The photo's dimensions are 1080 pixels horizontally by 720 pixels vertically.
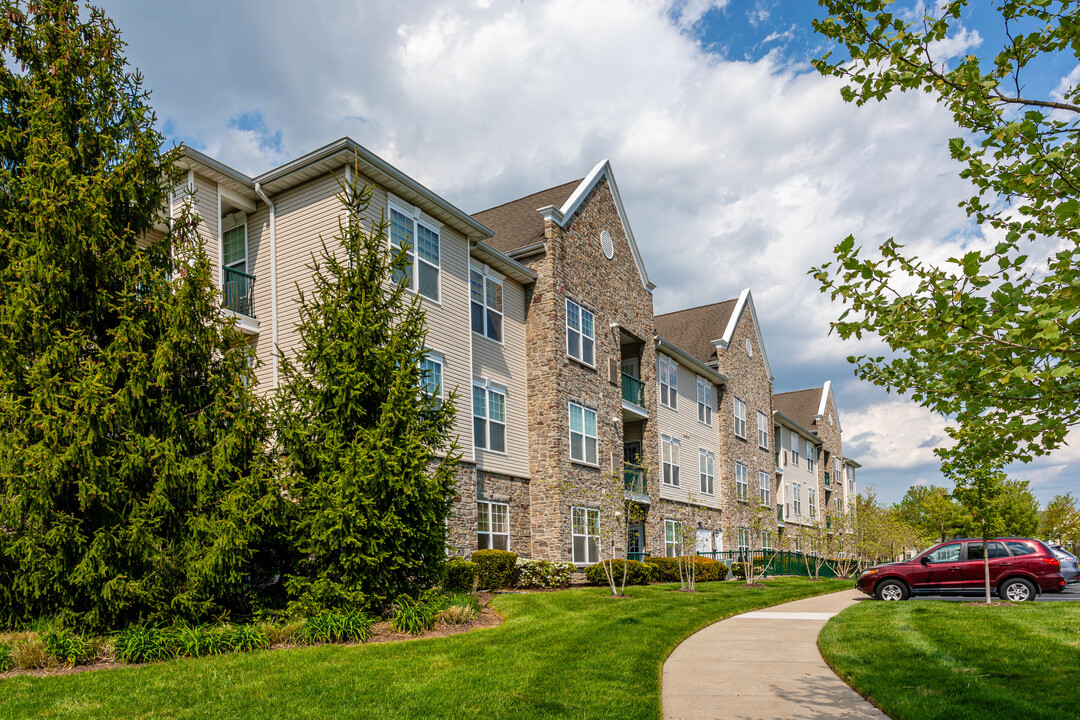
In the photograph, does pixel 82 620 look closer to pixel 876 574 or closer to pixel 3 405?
pixel 3 405

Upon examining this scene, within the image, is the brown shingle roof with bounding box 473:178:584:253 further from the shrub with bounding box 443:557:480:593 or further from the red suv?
the red suv

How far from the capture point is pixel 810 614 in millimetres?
16422

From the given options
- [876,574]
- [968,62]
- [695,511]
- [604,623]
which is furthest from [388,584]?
[695,511]

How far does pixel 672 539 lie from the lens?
31203mm

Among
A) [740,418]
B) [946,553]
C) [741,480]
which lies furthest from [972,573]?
[740,418]

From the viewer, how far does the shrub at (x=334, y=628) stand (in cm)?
1098

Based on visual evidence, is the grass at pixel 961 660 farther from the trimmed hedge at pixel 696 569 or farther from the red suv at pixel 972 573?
the trimmed hedge at pixel 696 569

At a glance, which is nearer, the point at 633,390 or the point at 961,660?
the point at 961,660

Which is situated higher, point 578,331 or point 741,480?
point 578,331

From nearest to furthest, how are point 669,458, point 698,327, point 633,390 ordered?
point 633,390 < point 669,458 < point 698,327

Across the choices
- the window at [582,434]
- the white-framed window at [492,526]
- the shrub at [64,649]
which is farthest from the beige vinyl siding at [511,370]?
the shrub at [64,649]

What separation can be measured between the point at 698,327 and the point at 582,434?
59.0 feet

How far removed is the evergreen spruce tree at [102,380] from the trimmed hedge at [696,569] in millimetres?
17116

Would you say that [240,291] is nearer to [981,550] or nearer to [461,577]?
[461,577]
